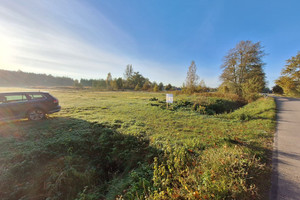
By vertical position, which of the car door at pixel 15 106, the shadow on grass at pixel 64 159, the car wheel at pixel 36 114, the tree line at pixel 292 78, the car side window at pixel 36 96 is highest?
the tree line at pixel 292 78

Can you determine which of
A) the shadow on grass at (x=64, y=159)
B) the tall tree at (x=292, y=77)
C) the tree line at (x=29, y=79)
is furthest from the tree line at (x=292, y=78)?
the tree line at (x=29, y=79)

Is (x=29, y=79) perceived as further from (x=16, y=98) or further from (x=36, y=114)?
(x=36, y=114)

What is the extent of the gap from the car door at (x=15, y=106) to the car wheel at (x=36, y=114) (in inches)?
9.3

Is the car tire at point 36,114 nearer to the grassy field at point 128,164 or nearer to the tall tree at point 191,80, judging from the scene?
the grassy field at point 128,164

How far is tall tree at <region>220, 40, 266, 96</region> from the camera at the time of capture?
64.7 feet

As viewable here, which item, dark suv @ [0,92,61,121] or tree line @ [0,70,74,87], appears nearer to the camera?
dark suv @ [0,92,61,121]

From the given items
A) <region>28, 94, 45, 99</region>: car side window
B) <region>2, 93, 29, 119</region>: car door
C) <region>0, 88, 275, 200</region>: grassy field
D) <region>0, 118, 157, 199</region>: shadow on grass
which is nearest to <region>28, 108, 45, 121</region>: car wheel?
<region>2, 93, 29, 119</region>: car door

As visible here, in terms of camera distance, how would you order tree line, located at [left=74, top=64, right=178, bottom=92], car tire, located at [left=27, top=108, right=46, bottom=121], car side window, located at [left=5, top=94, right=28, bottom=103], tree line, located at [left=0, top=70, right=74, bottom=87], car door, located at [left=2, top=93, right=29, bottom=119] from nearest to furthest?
car door, located at [left=2, top=93, right=29, bottom=119], car side window, located at [left=5, top=94, right=28, bottom=103], car tire, located at [left=27, top=108, right=46, bottom=121], tree line, located at [left=74, top=64, right=178, bottom=92], tree line, located at [left=0, top=70, right=74, bottom=87]

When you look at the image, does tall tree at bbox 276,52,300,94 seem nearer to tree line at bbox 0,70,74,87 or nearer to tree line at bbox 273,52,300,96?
tree line at bbox 273,52,300,96

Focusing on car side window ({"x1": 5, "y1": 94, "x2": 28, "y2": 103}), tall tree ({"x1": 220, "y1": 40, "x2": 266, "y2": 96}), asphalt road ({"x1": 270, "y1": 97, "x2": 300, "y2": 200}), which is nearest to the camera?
asphalt road ({"x1": 270, "y1": 97, "x2": 300, "y2": 200})

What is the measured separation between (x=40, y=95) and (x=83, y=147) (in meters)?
5.00

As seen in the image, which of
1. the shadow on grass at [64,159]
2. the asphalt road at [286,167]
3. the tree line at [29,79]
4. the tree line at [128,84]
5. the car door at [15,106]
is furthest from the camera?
the tree line at [29,79]

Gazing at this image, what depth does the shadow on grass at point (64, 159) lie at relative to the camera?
2.70 m

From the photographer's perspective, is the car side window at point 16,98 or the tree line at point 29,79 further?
the tree line at point 29,79
